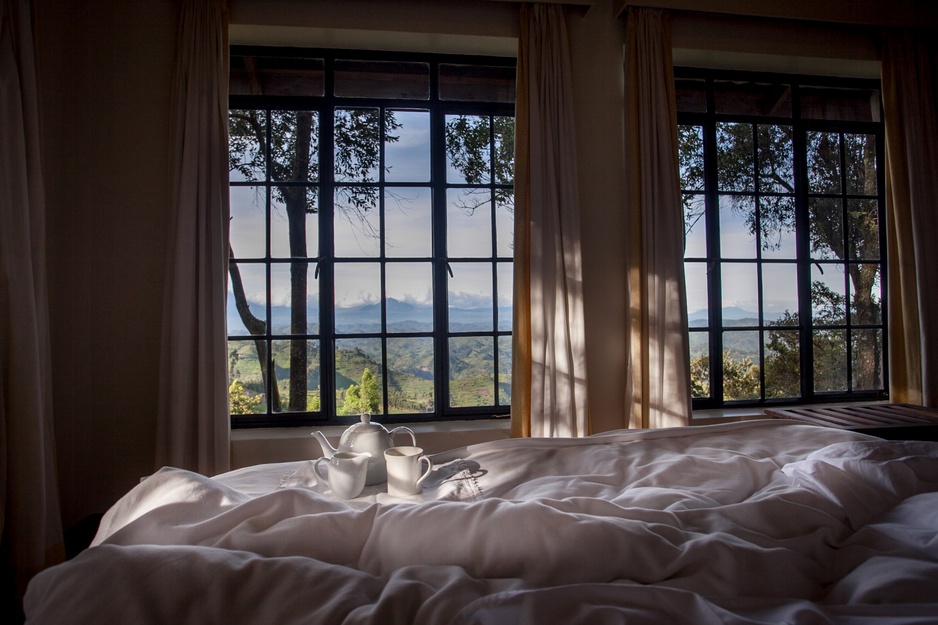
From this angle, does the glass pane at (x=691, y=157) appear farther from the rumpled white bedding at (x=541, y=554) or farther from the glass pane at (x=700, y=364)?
the rumpled white bedding at (x=541, y=554)

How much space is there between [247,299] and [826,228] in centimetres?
396

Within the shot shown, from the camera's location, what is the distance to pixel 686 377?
310cm

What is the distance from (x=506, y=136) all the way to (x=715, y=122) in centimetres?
148

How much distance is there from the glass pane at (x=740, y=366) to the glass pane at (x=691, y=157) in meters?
1.05

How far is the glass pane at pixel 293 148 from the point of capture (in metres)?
3.17

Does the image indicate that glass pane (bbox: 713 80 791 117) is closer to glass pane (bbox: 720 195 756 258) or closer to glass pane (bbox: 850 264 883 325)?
glass pane (bbox: 720 195 756 258)

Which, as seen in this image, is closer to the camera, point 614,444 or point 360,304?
point 614,444

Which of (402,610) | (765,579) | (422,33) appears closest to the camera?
(402,610)

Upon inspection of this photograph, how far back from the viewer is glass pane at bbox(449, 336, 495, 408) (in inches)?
129

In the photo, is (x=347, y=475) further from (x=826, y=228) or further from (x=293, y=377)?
(x=826, y=228)

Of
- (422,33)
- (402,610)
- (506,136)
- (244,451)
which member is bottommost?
(244,451)

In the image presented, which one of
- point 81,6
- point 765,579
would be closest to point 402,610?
point 765,579

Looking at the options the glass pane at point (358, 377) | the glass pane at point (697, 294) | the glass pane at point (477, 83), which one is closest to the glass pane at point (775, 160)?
the glass pane at point (697, 294)

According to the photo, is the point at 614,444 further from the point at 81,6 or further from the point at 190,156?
the point at 81,6
